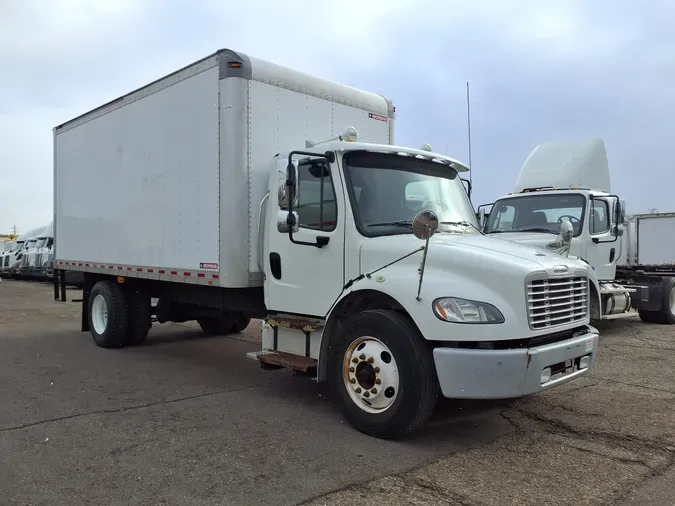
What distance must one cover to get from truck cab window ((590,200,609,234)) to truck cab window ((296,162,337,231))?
20.5ft

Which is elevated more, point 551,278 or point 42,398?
point 551,278

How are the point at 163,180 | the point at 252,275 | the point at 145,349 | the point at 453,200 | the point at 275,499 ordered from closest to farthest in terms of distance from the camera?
1. the point at 275,499
2. the point at 453,200
3. the point at 252,275
4. the point at 163,180
5. the point at 145,349

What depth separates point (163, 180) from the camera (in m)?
7.46

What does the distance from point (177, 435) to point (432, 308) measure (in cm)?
240

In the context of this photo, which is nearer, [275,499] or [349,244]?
[275,499]

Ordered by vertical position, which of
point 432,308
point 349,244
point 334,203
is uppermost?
point 334,203

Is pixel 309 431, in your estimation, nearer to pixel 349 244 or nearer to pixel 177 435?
pixel 177 435

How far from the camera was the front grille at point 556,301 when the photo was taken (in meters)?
4.40

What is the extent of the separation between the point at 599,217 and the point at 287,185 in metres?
6.89

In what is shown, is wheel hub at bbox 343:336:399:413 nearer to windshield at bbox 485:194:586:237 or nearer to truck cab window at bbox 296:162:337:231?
truck cab window at bbox 296:162:337:231

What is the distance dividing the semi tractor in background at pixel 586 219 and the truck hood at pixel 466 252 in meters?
3.33

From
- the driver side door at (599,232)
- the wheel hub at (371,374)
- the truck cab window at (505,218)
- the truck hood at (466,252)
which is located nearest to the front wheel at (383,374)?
the wheel hub at (371,374)

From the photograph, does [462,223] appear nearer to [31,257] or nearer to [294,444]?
[294,444]

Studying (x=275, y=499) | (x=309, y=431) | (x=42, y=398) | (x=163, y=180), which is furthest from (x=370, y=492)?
(x=163, y=180)
